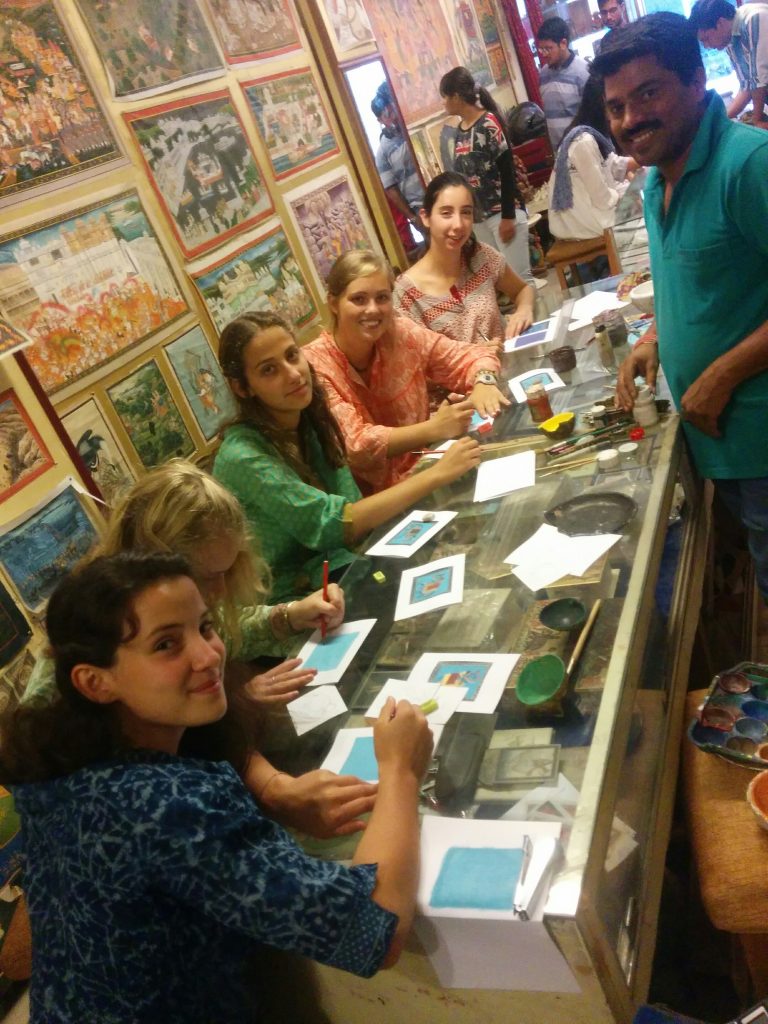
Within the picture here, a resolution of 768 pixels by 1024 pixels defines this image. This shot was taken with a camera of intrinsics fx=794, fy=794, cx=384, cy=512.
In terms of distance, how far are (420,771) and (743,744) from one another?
711 mm

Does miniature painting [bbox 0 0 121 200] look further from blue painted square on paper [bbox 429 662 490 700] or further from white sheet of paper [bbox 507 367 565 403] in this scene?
blue painted square on paper [bbox 429 662 490 700]

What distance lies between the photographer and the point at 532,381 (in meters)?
2.84

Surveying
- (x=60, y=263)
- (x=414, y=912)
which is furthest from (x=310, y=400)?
(x=414, y=912)

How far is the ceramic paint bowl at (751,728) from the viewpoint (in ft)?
5.19

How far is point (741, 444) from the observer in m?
1.97

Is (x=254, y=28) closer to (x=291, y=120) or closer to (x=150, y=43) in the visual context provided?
(x=291, y=120)

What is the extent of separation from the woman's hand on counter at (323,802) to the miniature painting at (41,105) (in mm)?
1754

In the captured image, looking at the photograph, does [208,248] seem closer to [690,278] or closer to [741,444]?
[690,278]

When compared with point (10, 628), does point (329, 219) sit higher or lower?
higher

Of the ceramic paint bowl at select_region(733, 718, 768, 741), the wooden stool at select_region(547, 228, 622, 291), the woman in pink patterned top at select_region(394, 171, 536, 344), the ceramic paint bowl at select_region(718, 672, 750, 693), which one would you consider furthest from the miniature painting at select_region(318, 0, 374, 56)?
the ceramic paint bowl at select_region(733, 718, 768, 741)

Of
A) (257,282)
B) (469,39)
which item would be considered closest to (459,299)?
(257,282)

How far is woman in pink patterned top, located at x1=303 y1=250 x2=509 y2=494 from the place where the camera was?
8.86 feet

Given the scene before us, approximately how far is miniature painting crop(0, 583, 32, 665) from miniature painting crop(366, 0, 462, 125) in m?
4.17

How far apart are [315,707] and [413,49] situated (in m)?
5.32
